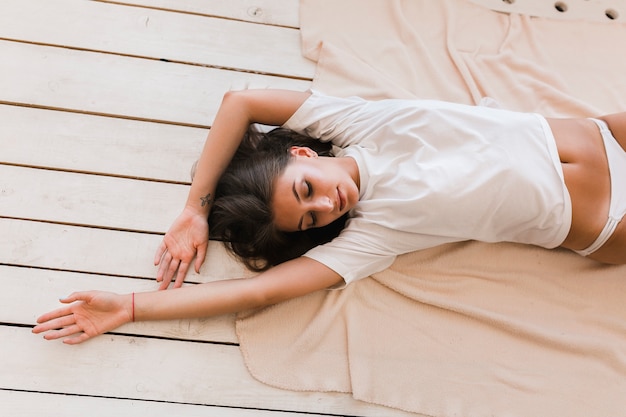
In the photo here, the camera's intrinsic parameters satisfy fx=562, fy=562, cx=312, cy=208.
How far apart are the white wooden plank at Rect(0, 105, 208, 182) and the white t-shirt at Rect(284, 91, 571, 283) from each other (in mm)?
328

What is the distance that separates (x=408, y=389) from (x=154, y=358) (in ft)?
1.94

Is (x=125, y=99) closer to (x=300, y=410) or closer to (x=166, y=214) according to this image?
(x=166, y=214)

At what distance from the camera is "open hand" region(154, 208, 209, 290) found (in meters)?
1.34

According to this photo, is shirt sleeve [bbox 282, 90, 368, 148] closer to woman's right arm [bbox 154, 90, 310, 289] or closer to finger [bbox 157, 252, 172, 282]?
woman's right arm [bbox 154, 90, 310, 289]

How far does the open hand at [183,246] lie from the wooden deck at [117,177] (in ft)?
0.13

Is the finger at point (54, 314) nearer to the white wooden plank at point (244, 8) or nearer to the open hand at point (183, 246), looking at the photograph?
→ the open hand at point (183, 246)

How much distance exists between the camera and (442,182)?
126cm

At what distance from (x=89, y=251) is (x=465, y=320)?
930 millimetres

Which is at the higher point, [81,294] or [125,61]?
[125,61]

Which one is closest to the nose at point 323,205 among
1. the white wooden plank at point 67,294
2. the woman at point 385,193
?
the woman at point 385,193

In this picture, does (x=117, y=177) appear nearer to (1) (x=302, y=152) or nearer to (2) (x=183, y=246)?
(2) (x=183, y=246)

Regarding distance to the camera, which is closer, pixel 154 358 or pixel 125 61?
pixel 154 358

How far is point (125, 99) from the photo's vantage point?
59.6 inches

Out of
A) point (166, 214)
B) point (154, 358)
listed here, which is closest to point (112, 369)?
point (154, 358)
